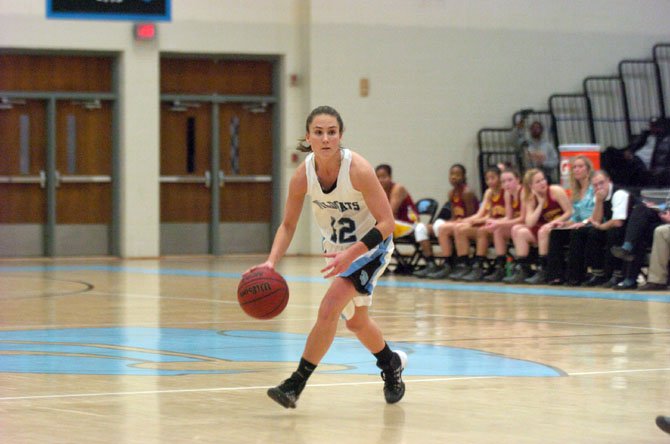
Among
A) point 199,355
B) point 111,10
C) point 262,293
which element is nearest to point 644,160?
point 111,10

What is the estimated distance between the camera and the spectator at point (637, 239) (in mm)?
11648

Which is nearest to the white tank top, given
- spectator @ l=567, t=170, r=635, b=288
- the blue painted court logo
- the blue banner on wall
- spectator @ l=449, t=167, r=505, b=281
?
the blue painted court logo

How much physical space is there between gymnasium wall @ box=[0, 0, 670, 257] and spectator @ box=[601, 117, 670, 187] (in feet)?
8.72

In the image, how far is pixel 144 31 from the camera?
59.3 ft

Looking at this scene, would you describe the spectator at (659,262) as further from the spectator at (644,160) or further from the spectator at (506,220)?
the spectator at (644,160)

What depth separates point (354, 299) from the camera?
542 cm

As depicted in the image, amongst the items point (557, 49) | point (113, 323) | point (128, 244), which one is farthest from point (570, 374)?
point (557, 49)

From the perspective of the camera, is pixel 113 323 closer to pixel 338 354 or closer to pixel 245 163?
pixel 338 354

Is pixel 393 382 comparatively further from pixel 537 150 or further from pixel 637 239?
pixel 537 150

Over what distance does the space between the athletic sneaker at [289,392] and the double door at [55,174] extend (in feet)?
44.5

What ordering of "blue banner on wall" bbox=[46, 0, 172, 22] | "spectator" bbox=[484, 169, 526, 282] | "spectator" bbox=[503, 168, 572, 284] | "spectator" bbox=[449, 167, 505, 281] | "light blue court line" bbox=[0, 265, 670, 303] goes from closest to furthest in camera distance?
"light blue court line" bbox=[0, 265, 670, 303] < "spectator" bbox=[503, 168, 572, 284] < "spectator" bbox=[484, 169, 526, 282] < "spectator" bbox=[449, 167, 505, 281] < "blue banner on wall" bbox=[46, 0, 172, 22]

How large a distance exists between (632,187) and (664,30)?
5.49m

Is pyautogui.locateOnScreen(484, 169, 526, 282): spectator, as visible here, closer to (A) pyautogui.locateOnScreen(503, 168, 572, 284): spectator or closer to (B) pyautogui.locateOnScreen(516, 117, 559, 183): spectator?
(A) pyautogui.locateOnScreen(503, 168, 572, 284): spectator

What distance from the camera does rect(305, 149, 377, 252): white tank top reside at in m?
5.40
